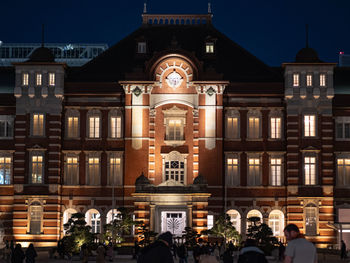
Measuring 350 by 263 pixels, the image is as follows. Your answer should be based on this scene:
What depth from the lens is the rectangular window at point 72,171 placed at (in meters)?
54.2

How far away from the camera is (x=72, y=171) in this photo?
5441 centimetres

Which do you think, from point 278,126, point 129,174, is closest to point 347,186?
point 278,126

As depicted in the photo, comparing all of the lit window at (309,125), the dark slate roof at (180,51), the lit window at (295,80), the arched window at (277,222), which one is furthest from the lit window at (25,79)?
the lit window at (309,125)

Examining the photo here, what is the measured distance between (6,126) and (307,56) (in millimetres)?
22752

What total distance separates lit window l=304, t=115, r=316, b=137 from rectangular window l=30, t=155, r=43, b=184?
62.8 feet

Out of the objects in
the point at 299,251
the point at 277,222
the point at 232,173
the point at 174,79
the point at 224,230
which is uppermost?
the point at 174,79

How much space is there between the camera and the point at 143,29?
6022 centimetres

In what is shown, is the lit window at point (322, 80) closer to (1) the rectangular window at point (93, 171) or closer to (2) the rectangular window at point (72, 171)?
(1) the rectangular window at point (93, 171)

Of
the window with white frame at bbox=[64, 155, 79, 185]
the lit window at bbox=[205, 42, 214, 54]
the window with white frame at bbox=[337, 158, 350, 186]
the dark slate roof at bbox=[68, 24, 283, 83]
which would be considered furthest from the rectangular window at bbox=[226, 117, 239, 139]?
the window with white frame at bbox=[64, 155, 79, 185]

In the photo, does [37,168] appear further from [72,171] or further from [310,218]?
[310,218]

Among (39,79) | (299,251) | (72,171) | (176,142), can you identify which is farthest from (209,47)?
(299,251)

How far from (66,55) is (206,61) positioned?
183ft

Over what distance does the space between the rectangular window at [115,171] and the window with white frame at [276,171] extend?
36.4ft

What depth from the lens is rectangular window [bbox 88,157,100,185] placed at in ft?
178
